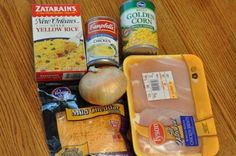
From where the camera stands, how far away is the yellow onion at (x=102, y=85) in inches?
32.5

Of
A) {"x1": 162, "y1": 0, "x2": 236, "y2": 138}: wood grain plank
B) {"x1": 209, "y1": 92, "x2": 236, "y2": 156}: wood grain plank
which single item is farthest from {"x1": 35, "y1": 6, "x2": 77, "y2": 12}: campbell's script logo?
{"x1": 209, "y1": 92, "x2": 236, "y2": 156}: wood grain plank

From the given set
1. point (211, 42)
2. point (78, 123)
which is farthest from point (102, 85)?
point (211, 42)

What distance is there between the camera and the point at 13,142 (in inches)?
32.4

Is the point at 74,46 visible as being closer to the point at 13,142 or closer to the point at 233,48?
the point at 13,142

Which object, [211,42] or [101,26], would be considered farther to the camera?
[211,42]

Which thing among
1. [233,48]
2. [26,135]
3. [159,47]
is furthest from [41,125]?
[233,48]

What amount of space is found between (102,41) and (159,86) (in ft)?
0.50

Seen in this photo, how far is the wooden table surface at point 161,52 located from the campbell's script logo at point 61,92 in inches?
1.6

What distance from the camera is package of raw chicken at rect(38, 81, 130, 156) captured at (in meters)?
0.83

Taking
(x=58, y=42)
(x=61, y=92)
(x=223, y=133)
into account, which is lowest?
(x=223, y=133)

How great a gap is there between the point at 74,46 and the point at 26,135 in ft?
0.67

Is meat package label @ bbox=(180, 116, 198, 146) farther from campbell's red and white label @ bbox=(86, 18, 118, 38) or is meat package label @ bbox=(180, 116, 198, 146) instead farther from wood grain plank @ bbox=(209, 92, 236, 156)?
campbell's red and white label @ bbox=(86, 18, 118, 38)

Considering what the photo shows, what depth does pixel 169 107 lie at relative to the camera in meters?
0.90

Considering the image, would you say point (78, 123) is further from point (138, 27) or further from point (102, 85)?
point (138, 27)
